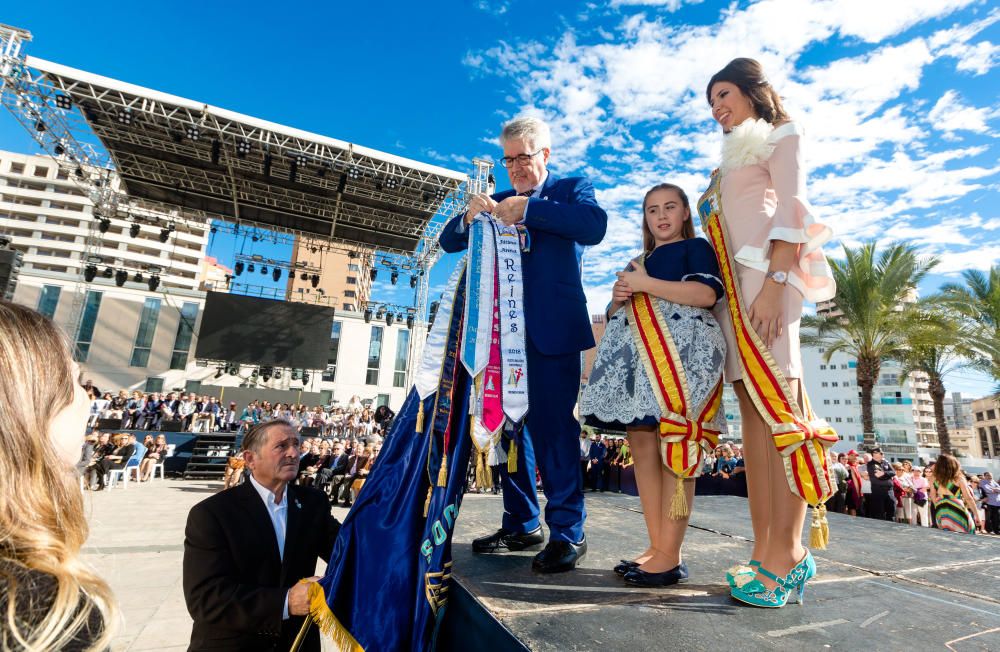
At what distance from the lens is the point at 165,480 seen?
42.9ft

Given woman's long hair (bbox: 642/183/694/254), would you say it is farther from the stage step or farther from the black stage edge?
the stage step

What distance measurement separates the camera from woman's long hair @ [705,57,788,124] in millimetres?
1808

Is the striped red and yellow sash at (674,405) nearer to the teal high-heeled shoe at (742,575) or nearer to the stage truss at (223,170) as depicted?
the teal high-heeled shoe at (742,575)

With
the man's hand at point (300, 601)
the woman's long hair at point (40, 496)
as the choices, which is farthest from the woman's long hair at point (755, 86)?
the man's hand at point (300, 601)

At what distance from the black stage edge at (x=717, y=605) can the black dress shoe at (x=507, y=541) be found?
0.06 meters

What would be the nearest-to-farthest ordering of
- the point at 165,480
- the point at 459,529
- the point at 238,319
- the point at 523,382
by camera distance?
the point at 523,382, the point at 459,529, the point at 165,480, the point at 238,319

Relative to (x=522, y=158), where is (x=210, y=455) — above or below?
below

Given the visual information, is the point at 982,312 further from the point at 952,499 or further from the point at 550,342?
the point at 550,342

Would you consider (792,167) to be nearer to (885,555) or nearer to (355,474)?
Result: (885,555)

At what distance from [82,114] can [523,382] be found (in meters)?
15.7

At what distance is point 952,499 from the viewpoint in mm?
5469

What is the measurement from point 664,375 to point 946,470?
20.3 feet

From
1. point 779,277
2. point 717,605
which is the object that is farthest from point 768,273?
point 717,605

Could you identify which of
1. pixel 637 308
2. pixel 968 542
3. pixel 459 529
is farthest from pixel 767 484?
pixel 968 542
